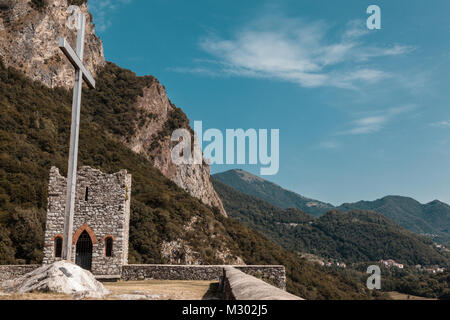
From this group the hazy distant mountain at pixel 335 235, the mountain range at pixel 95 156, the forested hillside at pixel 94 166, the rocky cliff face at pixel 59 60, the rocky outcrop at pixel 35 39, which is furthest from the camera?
the hazy distant mountain at pixel 335 235

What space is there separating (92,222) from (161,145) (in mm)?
65092

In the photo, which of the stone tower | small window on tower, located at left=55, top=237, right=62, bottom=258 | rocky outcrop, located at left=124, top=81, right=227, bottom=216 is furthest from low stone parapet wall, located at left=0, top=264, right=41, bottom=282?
rocky outcrop, located at left=124, top=81, right=227, bottom=216

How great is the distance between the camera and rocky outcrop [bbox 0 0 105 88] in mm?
58316

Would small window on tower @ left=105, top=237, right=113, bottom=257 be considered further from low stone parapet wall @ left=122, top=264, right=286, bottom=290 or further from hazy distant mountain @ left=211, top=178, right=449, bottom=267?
hazy distant mountain @ left=211, top=178, right=449, bottom=267

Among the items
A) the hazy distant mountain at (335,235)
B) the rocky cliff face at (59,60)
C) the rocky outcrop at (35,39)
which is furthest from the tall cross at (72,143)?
the hazy distant mountain at (335,235)

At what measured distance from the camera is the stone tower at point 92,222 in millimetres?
15578

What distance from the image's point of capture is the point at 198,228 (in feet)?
150

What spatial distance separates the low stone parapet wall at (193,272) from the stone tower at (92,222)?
0.69 m

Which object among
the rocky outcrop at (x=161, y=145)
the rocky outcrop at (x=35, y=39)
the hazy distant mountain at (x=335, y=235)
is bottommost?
the hazy distant mountain at (x=335, y=235)

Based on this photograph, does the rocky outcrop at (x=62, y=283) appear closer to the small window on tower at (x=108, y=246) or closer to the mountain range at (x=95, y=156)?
the small window on tower at (x=108, y=246)

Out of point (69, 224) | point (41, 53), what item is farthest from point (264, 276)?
point (41, 53)

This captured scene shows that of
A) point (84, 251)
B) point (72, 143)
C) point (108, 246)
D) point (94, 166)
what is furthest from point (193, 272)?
point (94, 166)

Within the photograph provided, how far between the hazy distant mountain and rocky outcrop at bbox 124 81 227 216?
33854 mm
